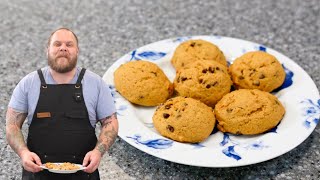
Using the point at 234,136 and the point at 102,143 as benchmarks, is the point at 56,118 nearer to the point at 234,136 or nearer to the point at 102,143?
the point at 102,143

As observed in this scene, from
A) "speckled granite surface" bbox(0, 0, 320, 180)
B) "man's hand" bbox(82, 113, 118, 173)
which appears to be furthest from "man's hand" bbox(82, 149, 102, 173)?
"speckled granite surface" bbox(0, 0, 320, 180)

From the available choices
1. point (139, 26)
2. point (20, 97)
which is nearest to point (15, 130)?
point (20, 97)

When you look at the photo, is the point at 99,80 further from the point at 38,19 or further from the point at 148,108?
the point at 38,19

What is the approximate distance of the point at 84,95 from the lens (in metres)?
0.51

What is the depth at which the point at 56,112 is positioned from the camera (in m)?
0.50

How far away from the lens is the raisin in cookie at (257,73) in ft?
3.19

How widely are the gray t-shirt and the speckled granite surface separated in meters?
0.40

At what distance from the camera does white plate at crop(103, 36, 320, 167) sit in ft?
2.67

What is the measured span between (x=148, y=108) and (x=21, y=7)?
0.63 meters

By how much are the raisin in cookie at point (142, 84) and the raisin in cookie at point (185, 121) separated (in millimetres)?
63

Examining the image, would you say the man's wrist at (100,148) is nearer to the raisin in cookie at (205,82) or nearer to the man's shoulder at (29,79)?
the man's shoulder at (29,79)

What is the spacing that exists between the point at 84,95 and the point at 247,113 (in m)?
0.44

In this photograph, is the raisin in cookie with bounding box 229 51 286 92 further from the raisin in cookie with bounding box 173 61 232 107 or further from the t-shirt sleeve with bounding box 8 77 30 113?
the t-shirt sleeve with bounding box 8 77 30 113

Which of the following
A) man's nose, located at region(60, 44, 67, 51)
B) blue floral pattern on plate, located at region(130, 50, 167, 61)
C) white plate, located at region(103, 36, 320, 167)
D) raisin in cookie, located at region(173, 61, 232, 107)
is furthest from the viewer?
blue floral pattern on plate, located at region(130, 50, 167, 61)
